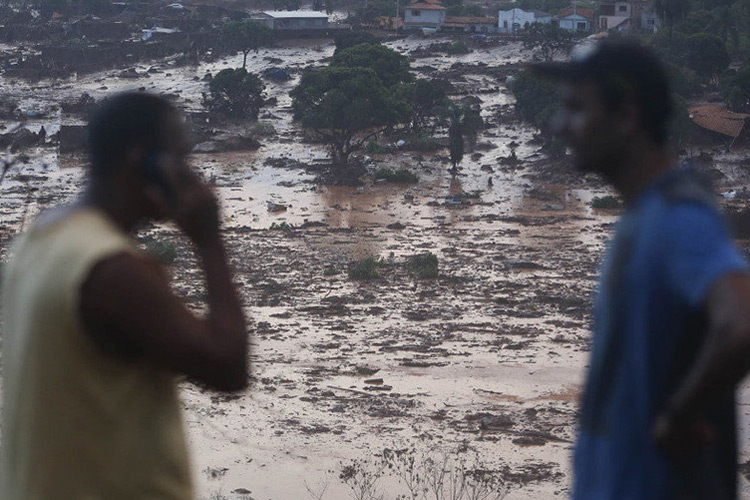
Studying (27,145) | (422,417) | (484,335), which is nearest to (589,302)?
(484,335)

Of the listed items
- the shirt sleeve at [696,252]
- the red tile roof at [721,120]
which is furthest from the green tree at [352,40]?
the shirt sleeve at [696,252]

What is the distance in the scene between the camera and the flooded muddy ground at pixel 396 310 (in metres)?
8.55

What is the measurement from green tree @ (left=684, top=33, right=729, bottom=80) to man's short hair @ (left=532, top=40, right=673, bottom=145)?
33.5 meters

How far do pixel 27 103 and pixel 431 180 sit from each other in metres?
17.1

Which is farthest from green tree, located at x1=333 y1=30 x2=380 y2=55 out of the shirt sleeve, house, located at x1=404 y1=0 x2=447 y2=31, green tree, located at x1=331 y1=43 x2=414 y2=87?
the shirt sleeve

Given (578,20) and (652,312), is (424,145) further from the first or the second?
(652,312)

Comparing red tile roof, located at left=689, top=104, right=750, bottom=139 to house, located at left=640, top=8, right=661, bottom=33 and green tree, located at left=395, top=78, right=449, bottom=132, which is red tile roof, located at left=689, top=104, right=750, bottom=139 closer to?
green tree, located at left=395, top=78, right=449, bottom=132

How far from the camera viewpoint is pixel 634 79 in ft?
6.05

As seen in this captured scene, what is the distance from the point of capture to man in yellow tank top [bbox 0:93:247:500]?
65.4 inches

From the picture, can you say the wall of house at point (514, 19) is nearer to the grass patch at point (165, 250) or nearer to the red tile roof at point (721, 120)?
the red tile roof at point (721, 120)

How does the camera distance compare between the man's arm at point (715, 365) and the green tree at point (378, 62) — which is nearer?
the man's arm at point (715, 365)

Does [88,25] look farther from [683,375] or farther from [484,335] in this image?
[683,375]

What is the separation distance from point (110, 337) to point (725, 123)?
27.5m

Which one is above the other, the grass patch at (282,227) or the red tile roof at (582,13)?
the red tile roof at (582,13)
